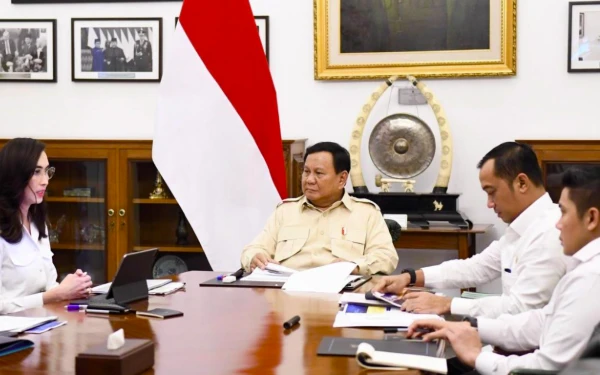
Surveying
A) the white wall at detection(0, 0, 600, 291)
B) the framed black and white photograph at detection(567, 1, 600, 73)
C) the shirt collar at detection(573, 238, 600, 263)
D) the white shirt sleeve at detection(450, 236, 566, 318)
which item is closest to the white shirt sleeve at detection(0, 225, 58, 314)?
the white shirt sleeve at detection(450, 236, 566, 318)

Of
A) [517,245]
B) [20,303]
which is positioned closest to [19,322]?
[20,303]

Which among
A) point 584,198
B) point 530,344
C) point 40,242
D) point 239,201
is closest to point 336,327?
point 530,344

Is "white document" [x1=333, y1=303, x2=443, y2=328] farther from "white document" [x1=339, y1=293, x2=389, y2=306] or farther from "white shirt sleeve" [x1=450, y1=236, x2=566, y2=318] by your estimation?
"white shirt sleeve" [x1=450, y1=236, x2=566, y2=318]

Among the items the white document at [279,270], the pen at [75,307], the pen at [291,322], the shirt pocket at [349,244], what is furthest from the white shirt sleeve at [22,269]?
the shirt pocket at [349,244]

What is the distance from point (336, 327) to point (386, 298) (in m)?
0.36

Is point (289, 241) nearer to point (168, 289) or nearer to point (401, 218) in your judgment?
point (168, 289)

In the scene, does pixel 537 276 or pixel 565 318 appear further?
pixel 537 276

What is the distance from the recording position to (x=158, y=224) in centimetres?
527

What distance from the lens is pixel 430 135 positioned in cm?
489

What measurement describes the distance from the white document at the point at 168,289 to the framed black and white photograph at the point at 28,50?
3.29 metres

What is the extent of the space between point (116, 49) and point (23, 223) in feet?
Result: 9.35

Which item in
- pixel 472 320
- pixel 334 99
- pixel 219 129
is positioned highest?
pixel 334 99

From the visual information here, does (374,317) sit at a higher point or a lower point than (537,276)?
lower

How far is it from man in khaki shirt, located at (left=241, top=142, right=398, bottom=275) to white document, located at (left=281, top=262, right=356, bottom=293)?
0.30 m
